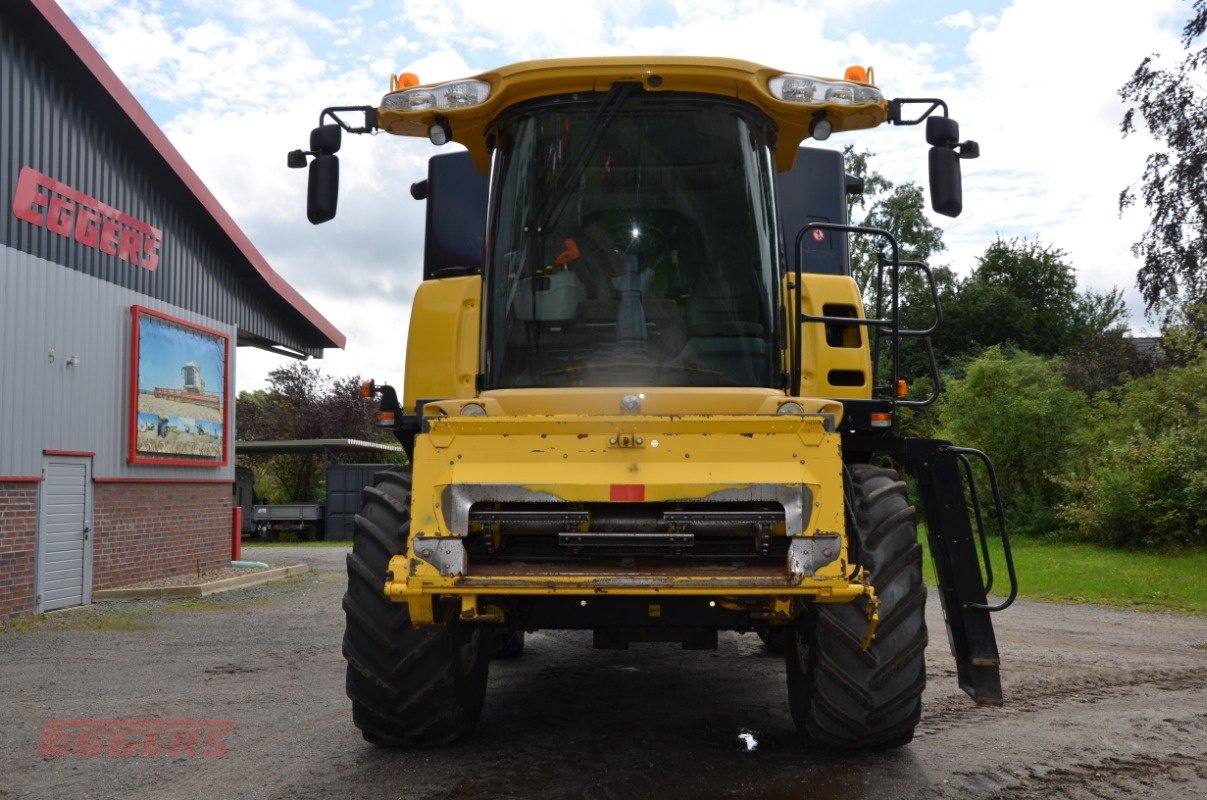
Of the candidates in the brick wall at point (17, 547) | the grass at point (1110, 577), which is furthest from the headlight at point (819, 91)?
the brick wall at point (17, 547)

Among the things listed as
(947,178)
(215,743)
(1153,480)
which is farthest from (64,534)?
(1153,480)

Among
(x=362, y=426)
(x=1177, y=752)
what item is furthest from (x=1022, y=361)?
(x=1177, y=752)

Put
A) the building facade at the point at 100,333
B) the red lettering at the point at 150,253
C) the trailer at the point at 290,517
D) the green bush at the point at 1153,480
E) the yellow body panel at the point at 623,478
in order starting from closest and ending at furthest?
the yellow body panel at the point at 623,478
the building facade at the point at 100,333
the red lettering at the point at 150,253
the green bush at the point at 1153,480
the trailer at the point at 290,517

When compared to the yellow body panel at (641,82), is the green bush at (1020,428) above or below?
below

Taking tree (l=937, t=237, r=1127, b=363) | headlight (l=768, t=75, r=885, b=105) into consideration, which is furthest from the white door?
tree (l=937, t=237, r=1127, b=363)

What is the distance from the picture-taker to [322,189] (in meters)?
6.54

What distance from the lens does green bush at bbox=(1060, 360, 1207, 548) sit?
67.2 ft

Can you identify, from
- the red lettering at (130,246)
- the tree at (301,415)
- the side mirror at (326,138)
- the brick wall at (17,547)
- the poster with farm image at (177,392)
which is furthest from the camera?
the tree at (301,415)

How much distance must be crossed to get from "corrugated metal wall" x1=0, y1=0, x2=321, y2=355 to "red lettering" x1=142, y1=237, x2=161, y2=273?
12cm

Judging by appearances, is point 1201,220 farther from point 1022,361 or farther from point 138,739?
point 138,739

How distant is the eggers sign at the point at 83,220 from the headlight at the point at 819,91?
1075 cm

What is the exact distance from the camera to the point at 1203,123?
24344 millimetres

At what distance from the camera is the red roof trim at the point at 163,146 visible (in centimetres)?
1457

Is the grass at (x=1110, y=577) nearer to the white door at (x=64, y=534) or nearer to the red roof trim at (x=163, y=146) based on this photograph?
the white door at (x=64, y=534)
